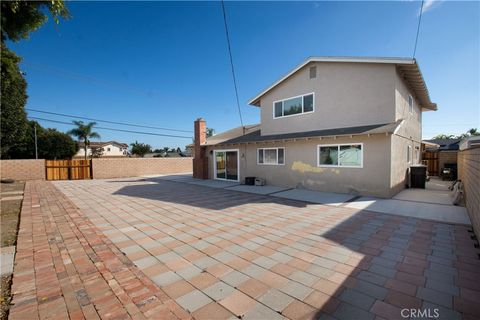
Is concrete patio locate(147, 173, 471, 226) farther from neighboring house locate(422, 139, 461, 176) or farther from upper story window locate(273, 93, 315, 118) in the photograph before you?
neighboring house locate(422, 139, 461, 176)

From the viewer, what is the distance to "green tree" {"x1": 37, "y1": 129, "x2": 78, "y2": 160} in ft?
109

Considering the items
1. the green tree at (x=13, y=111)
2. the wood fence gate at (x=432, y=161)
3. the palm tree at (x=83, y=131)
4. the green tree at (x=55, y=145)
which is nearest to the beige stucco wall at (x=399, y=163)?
the wood fence gate at (x=432, y=161)

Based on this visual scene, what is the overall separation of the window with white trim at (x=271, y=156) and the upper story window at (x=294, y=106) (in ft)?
6.87

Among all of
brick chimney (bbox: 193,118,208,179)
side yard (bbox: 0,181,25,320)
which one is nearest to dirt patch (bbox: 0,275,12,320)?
side yard (bbox: 0,181,25,320)

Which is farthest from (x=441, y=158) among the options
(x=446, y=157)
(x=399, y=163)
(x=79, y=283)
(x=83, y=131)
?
(x=83, y=131)

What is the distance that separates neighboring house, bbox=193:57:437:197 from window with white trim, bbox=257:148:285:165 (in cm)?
5

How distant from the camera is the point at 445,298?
2.40 meters

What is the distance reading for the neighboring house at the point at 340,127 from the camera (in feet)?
27.1

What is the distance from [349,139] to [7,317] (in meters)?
9.88

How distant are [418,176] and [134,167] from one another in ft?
68.0

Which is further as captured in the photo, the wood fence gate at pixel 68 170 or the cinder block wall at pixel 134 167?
the cinder block wall at pixel 134 167

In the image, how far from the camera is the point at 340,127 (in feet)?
31.5

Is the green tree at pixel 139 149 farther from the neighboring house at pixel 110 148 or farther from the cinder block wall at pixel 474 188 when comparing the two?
the cinder block wall at pixel 474 188

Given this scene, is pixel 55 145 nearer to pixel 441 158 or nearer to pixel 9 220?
pixel 9 220
